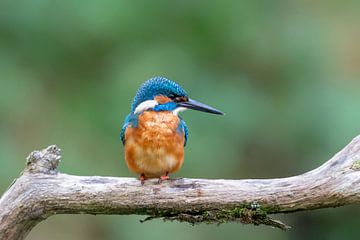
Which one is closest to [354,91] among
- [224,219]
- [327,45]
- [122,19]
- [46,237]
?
[327,45]

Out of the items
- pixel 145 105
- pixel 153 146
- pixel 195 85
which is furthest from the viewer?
pixel 195 85

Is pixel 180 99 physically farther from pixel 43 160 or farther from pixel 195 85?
pixel 195 85

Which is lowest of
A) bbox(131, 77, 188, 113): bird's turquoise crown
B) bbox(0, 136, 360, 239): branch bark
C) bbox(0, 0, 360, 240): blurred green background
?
bbox(0, 136, 360, 239): branch bark

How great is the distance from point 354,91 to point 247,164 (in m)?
1.03

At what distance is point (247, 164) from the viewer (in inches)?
281

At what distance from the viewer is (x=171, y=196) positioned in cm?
385

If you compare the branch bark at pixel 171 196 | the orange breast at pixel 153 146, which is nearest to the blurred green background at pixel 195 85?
the orange breast at pixel 153 146

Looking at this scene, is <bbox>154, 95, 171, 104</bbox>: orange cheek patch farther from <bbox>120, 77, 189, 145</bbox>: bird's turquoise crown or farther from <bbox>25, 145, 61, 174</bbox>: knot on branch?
<bbox>25, 145, 61, 174</bbox>: knot on branch

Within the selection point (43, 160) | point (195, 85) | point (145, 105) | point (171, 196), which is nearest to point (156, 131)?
point (145, 105)

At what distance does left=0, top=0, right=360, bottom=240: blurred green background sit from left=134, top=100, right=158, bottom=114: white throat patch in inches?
91.6

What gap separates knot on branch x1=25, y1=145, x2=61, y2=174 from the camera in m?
3.90

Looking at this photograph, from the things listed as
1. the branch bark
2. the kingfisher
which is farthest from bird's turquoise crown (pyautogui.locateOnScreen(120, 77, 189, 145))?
the branch bark

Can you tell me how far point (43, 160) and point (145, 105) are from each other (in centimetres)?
60

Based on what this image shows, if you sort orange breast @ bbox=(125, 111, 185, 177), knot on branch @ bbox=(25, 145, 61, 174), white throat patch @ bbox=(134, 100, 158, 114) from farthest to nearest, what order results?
white throat patch @ bbox=(134, 100, 158, 114) < orange breast @ bbox=(125, 111, 185, 177) < knot on branch @ bbox=(25, 145, 61, 174)
